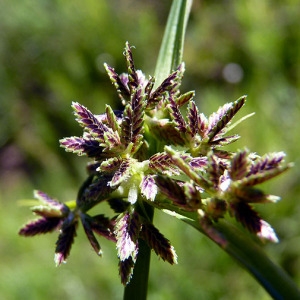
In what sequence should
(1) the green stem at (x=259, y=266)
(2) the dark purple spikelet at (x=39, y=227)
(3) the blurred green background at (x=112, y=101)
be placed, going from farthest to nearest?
1. (3) the blurred green background at (x=112, y=101)
2. (2) the dark purple spikelet at (x=39, y=227)
3. (1) the green stem at (x=259, y=266)

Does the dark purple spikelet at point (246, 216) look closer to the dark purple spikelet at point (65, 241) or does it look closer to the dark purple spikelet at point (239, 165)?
the dark purple spikelet at point (239, 165)

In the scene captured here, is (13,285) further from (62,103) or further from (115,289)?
(62,103)

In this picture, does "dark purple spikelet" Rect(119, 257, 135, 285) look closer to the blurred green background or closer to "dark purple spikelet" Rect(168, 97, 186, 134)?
"dark purple spikelet" Rect(168, 97, 186, 134)

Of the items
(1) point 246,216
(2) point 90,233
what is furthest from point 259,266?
(2) point 90,233

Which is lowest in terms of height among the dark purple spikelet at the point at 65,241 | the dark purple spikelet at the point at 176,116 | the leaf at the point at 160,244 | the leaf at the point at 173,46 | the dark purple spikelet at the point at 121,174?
the leaf at the point at 160,244

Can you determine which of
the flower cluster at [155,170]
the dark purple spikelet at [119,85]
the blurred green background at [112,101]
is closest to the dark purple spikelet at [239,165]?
the flower cluster at [155,170]

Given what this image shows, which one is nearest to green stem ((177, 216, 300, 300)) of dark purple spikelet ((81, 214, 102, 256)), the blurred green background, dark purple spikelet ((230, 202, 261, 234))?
dark purple spikelet ((230, 202, 261, 234))

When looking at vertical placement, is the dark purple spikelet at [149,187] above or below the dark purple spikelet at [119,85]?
below

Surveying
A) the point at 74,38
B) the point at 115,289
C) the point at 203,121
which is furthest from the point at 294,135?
the point at 203,121
